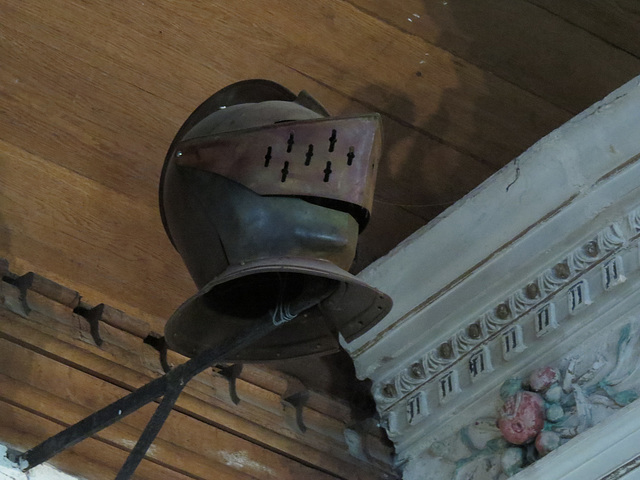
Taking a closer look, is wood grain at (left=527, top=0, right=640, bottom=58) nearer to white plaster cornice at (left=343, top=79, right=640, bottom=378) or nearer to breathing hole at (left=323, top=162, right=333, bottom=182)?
white plaster cornice at (left=343, top=79, right=640, bottom=378)

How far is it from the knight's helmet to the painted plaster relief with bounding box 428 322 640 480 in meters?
0.42

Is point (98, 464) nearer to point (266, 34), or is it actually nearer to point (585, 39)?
point (266, 34)

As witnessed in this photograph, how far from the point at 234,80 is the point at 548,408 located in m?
0.90

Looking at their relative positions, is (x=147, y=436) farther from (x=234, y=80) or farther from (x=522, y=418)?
(x=234, y=80)

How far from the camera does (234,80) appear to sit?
214 cm

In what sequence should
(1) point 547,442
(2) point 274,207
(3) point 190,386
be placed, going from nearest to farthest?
1. (2) point 274,207
2. (1) point 547,442
3. (3) point 190,386

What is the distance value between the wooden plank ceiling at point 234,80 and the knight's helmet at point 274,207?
0.39 meters

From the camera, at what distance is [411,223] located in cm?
223

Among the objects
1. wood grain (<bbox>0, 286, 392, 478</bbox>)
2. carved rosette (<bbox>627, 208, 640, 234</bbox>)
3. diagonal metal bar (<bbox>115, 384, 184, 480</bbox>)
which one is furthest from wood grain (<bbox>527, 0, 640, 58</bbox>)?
diagonal metal bar (<bbox>115, 384, 184, 480</bbox>)

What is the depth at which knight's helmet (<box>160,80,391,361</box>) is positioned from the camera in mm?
1547

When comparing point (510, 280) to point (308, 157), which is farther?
point (510, 280)

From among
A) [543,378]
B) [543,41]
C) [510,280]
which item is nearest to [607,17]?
[543,41]

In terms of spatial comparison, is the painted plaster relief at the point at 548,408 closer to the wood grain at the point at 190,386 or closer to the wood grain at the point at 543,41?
the wood grain at the point at 190,386

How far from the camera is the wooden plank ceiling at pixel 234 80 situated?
6.72 ft
